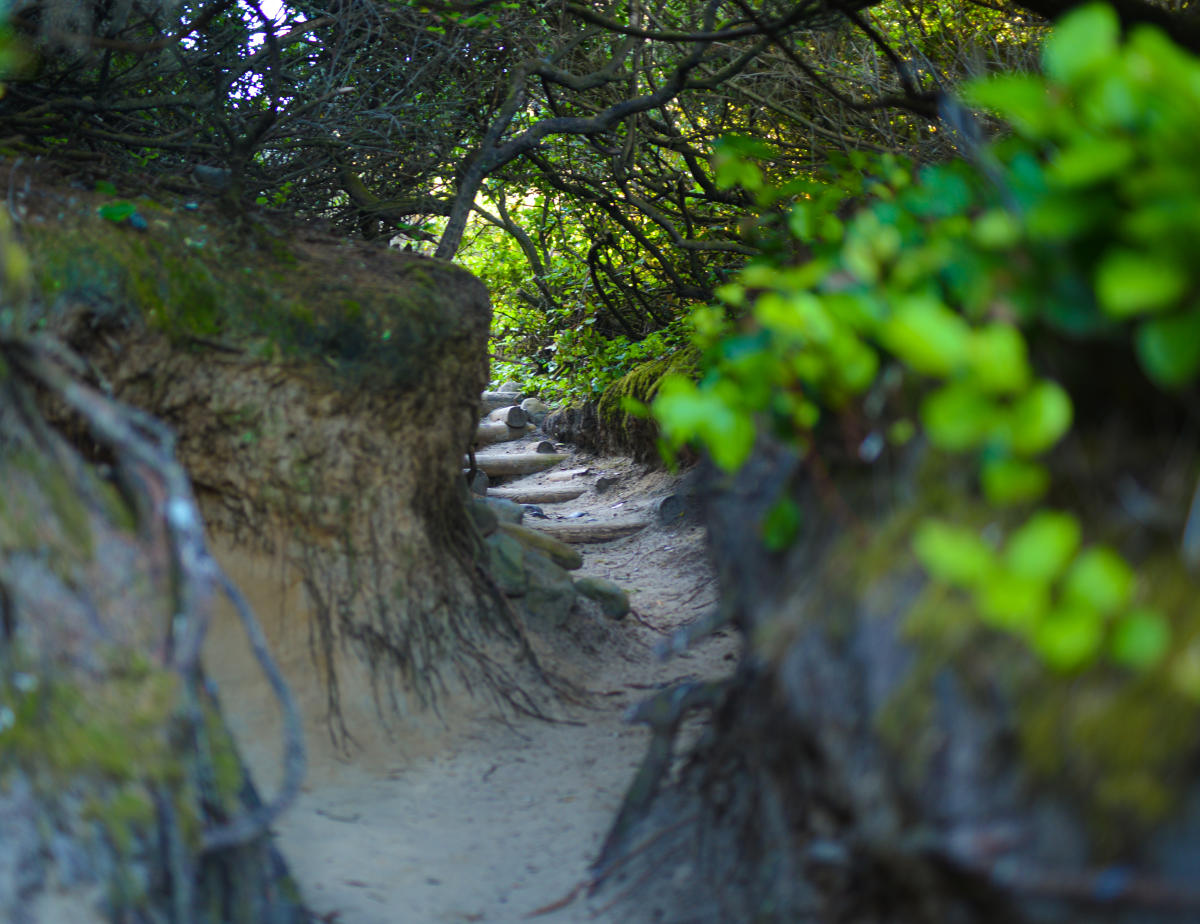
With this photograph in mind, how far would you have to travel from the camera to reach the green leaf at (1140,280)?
1100mm

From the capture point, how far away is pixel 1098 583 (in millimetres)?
1119

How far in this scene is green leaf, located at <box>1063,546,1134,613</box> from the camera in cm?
112

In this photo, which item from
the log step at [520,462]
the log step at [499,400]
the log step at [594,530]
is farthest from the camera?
the log step at [499,400]

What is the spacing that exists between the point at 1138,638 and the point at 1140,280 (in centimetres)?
46

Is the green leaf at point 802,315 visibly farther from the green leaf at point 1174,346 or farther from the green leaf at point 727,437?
the green leaf at point 1174,346

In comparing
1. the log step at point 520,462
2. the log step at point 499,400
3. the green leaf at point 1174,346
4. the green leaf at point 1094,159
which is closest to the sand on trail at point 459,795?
the green leaf at point 1174,346

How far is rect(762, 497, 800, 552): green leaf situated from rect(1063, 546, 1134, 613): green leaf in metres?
0.76

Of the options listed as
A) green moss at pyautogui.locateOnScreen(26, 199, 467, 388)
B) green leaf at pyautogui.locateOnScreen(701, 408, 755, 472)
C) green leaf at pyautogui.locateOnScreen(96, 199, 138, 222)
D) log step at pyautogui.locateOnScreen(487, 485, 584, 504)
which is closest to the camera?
green leaf at pyautogui.locateOnScreen(701, 408, 755, 472)

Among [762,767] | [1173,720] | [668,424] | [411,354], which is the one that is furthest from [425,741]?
[1173,720]

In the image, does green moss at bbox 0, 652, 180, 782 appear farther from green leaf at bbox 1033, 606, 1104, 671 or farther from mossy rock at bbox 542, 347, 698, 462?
mossy rock at bbox 542, 347, 698, 462

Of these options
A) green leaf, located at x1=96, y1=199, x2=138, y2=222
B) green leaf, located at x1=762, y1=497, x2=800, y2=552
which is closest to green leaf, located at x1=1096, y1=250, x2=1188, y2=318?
green leaf, located at x1=762, y1=497, x2=800, y2=552

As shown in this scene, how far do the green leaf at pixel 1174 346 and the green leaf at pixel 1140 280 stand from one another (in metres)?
0.03

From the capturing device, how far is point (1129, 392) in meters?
1.45

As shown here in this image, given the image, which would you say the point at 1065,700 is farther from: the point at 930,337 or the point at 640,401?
the point at 640,401
